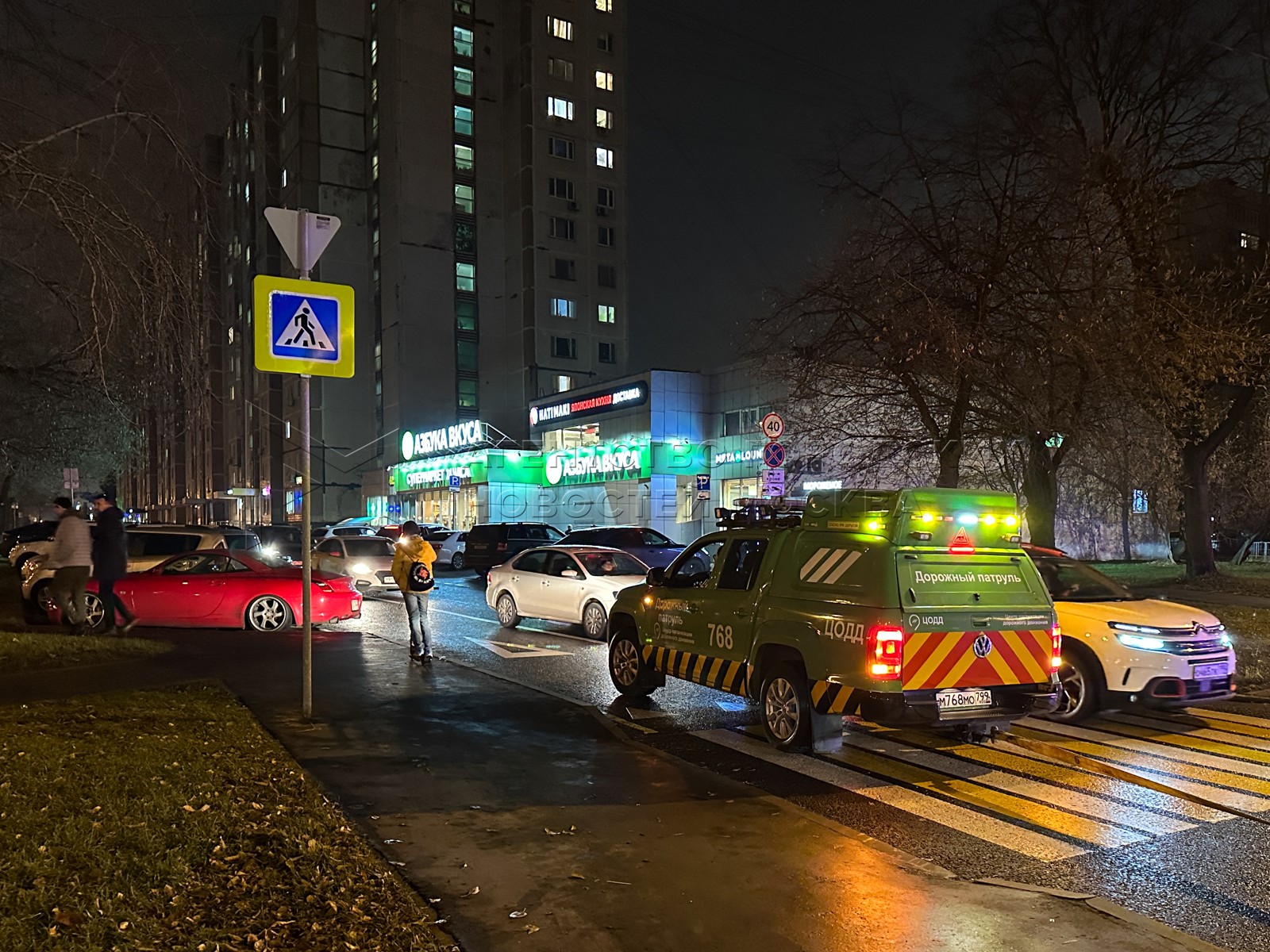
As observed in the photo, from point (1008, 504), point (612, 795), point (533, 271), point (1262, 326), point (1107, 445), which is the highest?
point (533, 271)

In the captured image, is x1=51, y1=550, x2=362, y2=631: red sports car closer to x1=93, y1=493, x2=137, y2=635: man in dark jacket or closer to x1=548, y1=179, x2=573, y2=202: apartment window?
x1=93, y1=493, x2=137, y2=635: man in dark jacket

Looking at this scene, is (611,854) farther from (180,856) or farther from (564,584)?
(564,584)

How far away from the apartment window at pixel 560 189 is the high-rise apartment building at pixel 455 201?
152mm

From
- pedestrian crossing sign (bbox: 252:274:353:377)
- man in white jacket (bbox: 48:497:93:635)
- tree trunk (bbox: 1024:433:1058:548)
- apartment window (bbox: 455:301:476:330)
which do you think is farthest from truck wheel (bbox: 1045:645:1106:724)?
apartment window (bbox: 455:301:476:330)

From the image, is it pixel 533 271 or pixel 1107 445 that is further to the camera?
pixel 533 271

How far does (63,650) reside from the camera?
37.5 feet

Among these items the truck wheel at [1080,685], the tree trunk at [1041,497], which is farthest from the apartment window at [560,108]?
the truck wheel at [1080,685]

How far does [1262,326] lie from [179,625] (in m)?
21.0

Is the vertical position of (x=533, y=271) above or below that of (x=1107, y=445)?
above

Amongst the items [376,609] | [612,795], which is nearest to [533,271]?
[376,609]

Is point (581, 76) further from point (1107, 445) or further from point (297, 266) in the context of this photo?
point (297, 266)

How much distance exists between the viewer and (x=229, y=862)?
477 cm

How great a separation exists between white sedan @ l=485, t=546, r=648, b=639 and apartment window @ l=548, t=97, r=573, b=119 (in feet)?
196

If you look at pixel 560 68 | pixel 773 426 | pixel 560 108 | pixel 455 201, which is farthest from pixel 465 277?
pixel 773 426
